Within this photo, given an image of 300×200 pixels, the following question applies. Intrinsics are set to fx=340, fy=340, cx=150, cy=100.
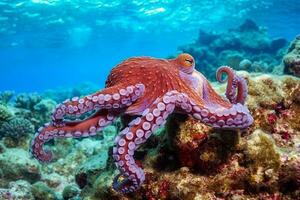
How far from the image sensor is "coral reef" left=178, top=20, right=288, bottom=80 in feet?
79.2

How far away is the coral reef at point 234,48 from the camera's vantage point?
79.2 feet

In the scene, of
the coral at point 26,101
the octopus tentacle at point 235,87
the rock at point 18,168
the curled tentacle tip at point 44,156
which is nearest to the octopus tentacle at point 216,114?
the octopus tentacle at point 235,87

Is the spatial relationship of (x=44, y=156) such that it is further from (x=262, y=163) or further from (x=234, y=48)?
(x=234, y=48)

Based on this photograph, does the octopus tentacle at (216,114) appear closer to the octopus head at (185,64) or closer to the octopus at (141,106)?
the octopus at (141,106)

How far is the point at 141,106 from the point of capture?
4.15 meters

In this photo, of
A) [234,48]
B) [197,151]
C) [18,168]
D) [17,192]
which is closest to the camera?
[197,151]

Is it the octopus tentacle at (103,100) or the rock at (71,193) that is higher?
the octopus tentacle at (103,100)

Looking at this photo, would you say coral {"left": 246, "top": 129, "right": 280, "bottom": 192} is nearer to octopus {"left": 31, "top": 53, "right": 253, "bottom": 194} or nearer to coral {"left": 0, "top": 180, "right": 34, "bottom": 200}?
octopus {"left": 31, "top": 53, "right": 253, "bottom": 194}

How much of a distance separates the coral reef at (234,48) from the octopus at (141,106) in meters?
18.0

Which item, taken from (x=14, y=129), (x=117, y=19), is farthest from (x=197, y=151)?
(x=117, y=19)

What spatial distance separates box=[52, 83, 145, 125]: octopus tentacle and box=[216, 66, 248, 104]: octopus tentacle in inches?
53.0

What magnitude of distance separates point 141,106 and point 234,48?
24.5 meters

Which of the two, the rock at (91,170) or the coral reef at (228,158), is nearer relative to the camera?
the coral reef at (228,158)

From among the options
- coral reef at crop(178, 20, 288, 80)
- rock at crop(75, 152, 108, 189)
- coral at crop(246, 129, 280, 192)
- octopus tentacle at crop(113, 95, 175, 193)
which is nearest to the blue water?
coral reef at crop(178, 20, 288, 80)
